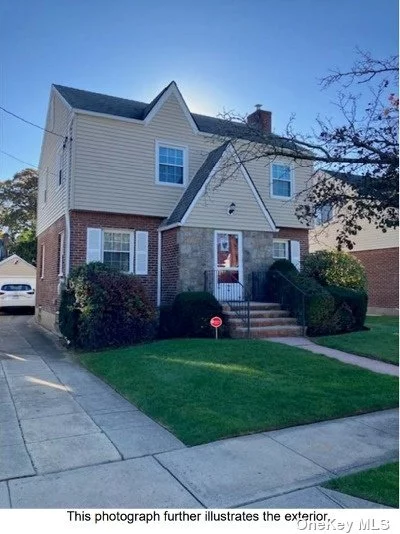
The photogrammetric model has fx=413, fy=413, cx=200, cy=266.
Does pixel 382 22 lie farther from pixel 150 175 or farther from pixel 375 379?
pixel 150 175

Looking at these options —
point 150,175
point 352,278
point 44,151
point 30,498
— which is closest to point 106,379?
point 30,498

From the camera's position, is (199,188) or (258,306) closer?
(258,306)

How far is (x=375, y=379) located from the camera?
6984 millimetres

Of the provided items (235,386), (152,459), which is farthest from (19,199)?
(152,459)

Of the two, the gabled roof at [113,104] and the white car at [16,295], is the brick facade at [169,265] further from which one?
the white car at [16,295]

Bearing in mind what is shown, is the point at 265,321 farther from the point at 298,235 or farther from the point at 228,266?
the point at 298,235

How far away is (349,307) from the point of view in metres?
12.0

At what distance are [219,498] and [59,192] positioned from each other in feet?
40.4

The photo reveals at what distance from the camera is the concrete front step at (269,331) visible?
10.7 meters

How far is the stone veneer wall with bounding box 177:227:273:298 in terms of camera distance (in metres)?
12.2

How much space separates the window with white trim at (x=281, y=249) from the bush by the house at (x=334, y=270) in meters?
1.52

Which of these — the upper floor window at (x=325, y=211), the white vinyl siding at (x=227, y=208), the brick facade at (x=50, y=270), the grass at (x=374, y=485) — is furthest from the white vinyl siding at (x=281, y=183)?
the grass at (x=374, y=485)

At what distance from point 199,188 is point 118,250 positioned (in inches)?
126
